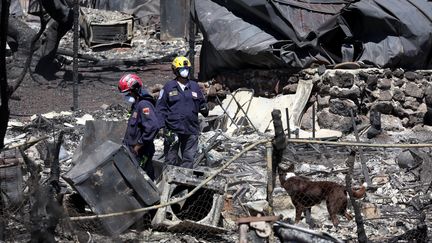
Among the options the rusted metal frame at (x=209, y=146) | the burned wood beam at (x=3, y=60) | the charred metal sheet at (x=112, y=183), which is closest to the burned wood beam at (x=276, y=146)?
the charred metal sheet at (x=112, y=183)

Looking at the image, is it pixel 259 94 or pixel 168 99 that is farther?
pixel 259 94

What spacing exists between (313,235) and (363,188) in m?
1.68

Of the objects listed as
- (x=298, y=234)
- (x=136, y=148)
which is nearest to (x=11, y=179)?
(x=136, y=148)

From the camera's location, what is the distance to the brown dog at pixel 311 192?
23.3 feet

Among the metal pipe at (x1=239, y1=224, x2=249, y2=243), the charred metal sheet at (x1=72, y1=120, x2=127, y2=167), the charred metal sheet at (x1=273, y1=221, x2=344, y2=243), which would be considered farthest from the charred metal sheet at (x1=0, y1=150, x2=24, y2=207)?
the charred metal sheet at (x1=273, y1=221, x2=344, y2=243)

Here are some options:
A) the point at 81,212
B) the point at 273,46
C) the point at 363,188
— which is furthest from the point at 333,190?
the point at 273,46

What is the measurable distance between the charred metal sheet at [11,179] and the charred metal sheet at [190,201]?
122 centimetres

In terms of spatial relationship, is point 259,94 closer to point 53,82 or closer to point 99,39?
point 53,82

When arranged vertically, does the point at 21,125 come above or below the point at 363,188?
below

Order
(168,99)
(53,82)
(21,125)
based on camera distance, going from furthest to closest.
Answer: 1. (53,82)
2. (21,125)
3. (168,99)

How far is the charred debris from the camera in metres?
6.50

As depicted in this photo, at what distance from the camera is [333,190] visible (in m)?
7.22

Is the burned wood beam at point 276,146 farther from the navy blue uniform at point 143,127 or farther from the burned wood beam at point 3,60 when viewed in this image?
the navy blue uniform at point 143,127

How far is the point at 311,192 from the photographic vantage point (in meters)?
7.19
